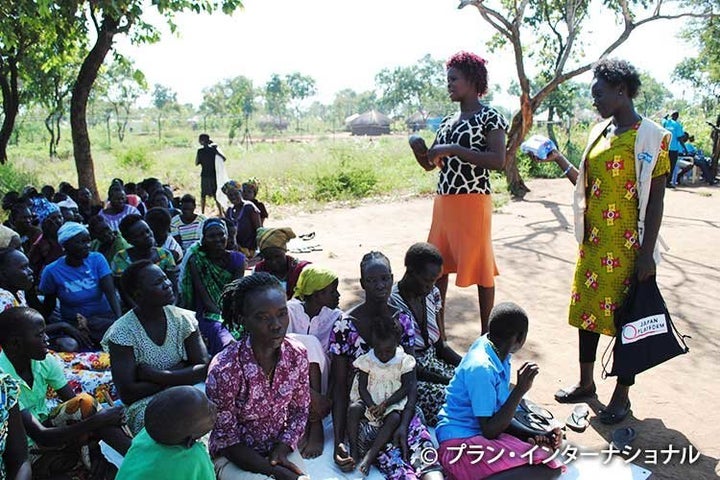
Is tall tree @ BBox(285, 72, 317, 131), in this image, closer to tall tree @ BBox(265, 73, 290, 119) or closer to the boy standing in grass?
tall tree @ BBox(265, 73, 290, 119)

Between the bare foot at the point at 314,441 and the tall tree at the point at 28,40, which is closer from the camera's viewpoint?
the bare foot at the point at 314,441

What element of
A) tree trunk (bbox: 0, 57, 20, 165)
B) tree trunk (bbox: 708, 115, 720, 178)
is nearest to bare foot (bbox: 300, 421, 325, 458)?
tree trunk (bbox: 0, 57, 20, 165)

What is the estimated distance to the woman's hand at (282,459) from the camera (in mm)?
2258

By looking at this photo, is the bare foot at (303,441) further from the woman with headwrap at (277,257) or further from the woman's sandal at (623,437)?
the woman's sandal at (623,437)

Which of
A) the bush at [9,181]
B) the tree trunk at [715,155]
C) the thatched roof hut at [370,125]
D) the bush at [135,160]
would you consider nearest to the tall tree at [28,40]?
the bush at [9,181]

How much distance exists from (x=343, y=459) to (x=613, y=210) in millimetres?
1896

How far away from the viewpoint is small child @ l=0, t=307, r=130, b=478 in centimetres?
229

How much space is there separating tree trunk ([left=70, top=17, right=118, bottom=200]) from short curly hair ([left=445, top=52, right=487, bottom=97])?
18.2 ft

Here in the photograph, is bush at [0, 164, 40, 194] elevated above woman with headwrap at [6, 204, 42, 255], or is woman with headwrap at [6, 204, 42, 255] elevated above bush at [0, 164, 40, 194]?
woman with headwrap at [6, 204, 42, 255]

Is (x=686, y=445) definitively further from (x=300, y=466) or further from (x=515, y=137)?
(x=515, y=137)

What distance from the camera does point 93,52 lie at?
759 centimetres

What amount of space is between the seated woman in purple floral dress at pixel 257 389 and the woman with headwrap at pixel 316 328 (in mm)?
346

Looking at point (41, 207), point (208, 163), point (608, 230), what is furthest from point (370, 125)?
point (608, 230)

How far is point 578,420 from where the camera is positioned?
298 centimetres
